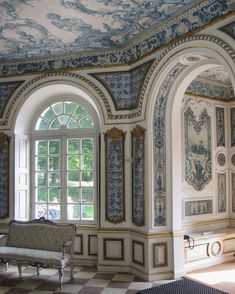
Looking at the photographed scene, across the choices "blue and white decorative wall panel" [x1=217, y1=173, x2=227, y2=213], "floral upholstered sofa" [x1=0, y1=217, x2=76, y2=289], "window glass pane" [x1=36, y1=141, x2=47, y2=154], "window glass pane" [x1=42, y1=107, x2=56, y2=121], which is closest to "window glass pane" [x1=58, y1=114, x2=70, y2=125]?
"window glass pane" [x1=42, y1=107, x2=56, y2=121]

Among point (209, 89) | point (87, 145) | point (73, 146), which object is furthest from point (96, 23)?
point (209, 89)

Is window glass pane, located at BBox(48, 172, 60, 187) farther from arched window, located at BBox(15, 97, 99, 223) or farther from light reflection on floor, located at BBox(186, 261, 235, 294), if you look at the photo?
light reflection on floor, located at BBox(186, 261, 235, 294)

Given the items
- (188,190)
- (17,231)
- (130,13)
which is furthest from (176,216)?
(130,13)

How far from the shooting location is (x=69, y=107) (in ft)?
21.6

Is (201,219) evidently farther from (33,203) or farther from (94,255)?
(33,203)

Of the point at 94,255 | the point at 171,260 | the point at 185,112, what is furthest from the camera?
the point at 185,112

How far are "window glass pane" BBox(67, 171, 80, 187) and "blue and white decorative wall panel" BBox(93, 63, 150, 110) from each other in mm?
1518

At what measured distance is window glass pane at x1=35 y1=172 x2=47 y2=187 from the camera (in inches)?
257

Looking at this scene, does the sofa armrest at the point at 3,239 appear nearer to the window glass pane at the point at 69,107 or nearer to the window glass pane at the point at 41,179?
the window glass pane at the point at 41,179

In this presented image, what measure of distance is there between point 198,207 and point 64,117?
9.85ft

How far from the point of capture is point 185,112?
6465 mm

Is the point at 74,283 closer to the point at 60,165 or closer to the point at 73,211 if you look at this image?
the point at 73,211

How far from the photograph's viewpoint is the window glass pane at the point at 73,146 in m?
6.44

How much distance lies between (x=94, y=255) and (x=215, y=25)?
410 centimetres
